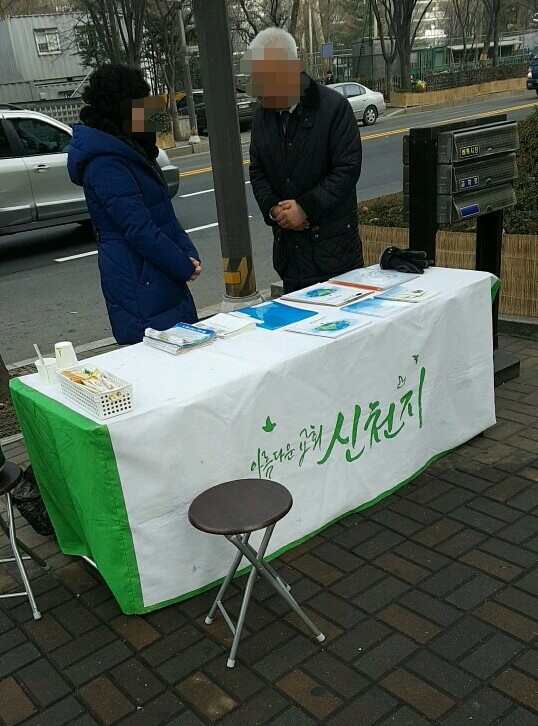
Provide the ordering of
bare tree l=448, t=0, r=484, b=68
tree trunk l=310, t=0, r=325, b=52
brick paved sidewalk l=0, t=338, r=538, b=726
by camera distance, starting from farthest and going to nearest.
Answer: tree trunk l=310, t=0, r=325, b=52
bare tree l=448, t=0, r=484, b=68
brick paved sidewalk l=0, t=338, r=538, b=726

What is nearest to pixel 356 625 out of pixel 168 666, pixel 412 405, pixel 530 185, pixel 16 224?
pixel 168 666

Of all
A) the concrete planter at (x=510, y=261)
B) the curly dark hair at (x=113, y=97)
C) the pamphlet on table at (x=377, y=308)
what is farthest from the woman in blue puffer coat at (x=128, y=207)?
the concrete planter at (x=510, y=261)

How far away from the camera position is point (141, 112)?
3455mm

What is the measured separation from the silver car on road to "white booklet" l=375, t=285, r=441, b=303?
272 inches

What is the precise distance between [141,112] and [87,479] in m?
1.73

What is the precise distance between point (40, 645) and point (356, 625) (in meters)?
1.24

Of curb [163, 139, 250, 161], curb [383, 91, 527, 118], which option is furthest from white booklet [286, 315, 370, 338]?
curb [383, 91, 527, 118]

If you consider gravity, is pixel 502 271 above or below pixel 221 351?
below

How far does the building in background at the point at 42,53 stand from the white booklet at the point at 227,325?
118 ft

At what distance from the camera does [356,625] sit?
287 cm

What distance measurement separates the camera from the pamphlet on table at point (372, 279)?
396cm

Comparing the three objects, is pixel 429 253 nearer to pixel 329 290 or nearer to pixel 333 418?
pixel 329 290

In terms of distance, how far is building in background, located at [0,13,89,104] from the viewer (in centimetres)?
3688

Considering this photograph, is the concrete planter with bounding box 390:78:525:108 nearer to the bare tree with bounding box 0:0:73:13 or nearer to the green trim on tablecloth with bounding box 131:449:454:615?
the bare tree with bounding box 0:0:73:13
